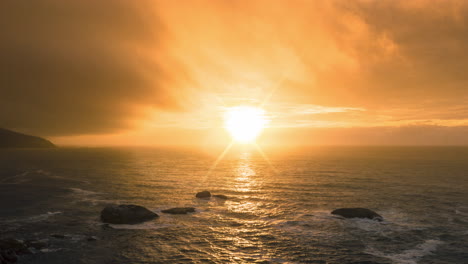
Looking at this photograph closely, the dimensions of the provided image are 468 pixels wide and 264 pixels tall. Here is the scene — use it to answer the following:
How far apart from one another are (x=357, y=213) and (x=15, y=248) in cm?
5506

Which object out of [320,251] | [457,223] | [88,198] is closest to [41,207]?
[88,198]

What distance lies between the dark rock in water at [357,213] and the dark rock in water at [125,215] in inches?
1444

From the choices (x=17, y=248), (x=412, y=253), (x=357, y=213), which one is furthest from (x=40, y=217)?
(x=412, y=253)

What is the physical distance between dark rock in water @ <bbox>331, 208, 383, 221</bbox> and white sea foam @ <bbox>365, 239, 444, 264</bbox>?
11.3 m

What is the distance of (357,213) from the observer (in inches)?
2047

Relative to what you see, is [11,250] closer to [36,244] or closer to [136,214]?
[36,244]

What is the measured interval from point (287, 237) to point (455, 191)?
209 feet

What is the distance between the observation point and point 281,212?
5550 cm

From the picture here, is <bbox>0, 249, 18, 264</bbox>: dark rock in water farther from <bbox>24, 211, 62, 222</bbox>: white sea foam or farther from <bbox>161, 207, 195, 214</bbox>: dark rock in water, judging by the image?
<bbox>161, 207, 195, 214</bbox>: dark rock in water

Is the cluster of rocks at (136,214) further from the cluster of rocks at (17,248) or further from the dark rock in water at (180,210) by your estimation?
the cluster of rocks at (17,248)

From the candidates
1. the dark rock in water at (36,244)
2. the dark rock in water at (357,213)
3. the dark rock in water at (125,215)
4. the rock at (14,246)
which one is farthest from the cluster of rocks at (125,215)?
the dark rock in water at (357,213)

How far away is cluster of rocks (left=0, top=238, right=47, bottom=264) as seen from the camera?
3155cm

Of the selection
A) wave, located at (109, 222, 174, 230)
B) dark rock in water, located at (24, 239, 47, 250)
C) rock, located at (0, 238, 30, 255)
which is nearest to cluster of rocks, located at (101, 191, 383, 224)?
wave, located at (109, 222, 174, 230)

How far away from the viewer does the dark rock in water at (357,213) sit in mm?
50500
